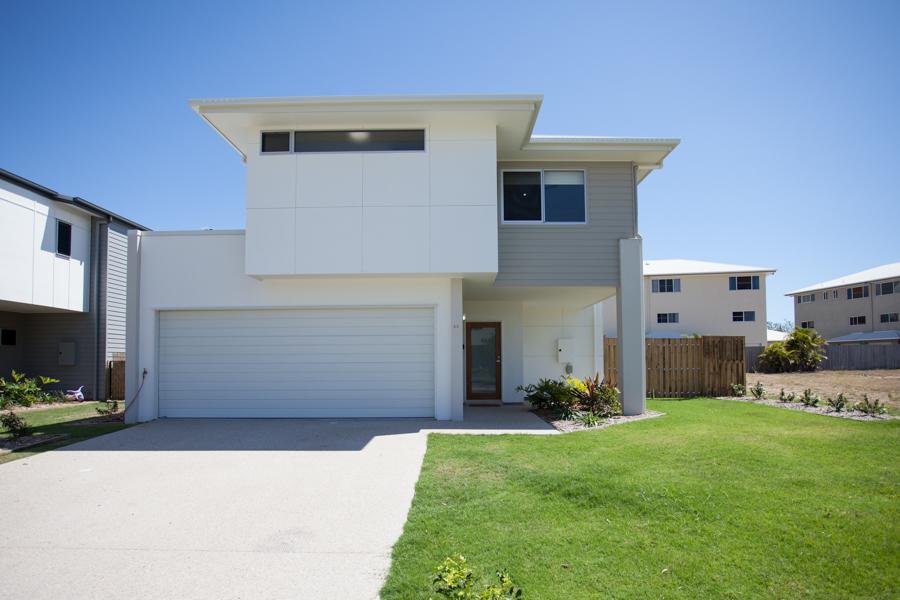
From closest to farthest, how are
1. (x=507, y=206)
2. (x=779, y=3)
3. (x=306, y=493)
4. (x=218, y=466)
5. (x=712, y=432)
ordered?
(x=306, y=493)
(x=218, y=466)
(x=712, y=432)
(x=779, y=3)
(x=507, y=206)

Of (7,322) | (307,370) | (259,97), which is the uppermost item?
(259,97)

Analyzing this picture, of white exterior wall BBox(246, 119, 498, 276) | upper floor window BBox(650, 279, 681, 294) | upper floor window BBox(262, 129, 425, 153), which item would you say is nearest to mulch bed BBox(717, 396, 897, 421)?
white exterior wall BBox(246, 119, 498, 276)

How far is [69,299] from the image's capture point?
1627 cm

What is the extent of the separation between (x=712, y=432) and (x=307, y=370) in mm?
8075

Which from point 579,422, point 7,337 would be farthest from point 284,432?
point 7,337

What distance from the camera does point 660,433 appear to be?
9164mm

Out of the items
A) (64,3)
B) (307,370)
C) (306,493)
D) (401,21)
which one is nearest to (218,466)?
(306,493)

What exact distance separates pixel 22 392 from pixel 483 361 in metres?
13.3

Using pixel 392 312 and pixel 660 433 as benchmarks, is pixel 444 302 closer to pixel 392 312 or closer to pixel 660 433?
pixel 392 312

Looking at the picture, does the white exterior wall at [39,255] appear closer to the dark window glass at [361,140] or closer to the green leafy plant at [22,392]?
the green leafy plant at [22,392]

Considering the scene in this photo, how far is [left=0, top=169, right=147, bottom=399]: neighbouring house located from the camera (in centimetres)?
1541

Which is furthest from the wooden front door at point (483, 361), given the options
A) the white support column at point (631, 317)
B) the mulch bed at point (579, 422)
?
the white support column at point (631, 317)

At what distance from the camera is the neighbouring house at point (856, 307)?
109 ft

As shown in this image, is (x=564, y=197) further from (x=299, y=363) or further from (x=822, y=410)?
(x=822, y=410)
